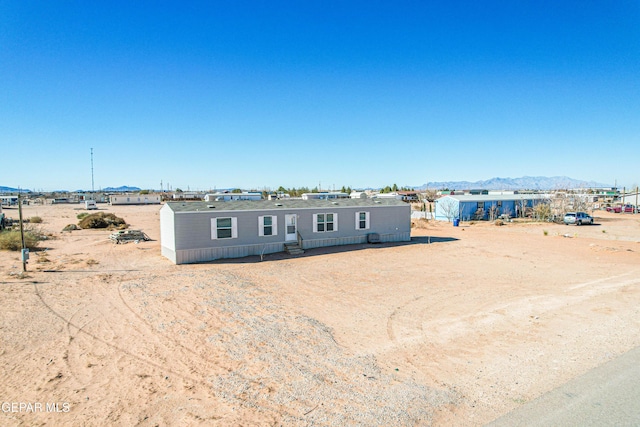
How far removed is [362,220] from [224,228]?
9.78 meters

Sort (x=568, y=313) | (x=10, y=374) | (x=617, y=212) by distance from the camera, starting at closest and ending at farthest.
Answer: (x=10, y=374), (x=568, y=313), (x=617, y=212)

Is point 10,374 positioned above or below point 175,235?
below

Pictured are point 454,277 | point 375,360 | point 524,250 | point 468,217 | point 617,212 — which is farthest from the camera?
point 617,212

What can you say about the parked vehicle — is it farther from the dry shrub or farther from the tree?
the dry shrub

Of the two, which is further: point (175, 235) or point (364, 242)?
point (364, 242)

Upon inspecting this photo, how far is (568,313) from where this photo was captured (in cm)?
1125

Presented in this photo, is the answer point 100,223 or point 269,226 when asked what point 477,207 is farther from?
point 100,223

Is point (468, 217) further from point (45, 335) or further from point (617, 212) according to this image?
point (45, 335)

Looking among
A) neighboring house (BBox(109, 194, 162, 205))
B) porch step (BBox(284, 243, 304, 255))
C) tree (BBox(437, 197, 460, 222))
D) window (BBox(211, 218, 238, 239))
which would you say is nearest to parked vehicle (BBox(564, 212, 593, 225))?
tree (BBox(437, 197, 460, 222))

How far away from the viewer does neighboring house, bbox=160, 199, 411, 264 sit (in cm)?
1945

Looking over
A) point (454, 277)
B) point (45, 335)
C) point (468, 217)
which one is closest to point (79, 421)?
point (45, 335)

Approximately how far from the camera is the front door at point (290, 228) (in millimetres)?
22578

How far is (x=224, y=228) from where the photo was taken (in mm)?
20422

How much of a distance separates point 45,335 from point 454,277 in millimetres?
14751
